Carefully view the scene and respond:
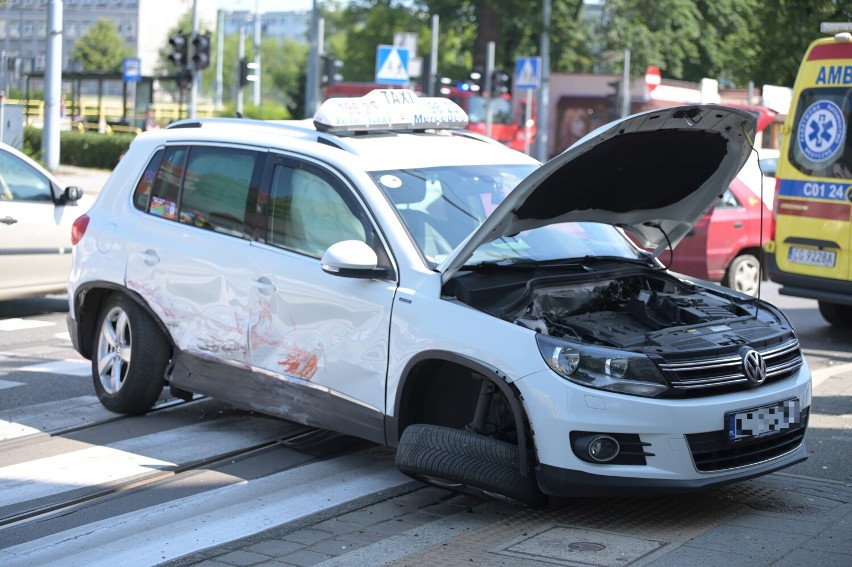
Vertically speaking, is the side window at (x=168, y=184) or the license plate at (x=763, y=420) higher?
the side window at (x=168, y=184)

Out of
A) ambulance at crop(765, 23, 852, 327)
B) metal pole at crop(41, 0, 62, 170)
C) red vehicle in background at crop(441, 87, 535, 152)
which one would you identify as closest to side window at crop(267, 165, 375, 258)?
ambulance at crop(765, 23, 852, 327)

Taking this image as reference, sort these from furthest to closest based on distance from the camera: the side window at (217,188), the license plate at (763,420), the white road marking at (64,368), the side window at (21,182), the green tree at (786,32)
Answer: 1. the green tree at (786,32)
2. the side window at (21,182)
3. the white road marking at (64,368)
4. the side window at (217,188)
5. the license plate at (763,420)

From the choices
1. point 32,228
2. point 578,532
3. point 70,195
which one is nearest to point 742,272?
point 70,195

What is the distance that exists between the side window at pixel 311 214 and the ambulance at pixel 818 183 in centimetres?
595

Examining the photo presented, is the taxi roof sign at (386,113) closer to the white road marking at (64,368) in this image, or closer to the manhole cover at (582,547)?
the manhole cover at (582,547)

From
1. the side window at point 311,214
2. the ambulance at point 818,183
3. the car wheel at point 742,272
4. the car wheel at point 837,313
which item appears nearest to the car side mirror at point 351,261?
the side window at point 311,214

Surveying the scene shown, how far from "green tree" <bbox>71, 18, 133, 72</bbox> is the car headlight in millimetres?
90014

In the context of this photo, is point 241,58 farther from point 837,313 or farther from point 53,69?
point 837,313

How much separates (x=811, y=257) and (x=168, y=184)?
251 inches

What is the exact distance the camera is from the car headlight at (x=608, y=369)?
5.41 meters

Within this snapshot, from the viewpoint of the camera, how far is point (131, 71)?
46281 millimetres

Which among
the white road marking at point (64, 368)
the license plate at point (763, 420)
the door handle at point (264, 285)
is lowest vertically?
the white road marking at point (64, 368)

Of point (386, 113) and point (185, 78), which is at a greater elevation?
point (185, 78)

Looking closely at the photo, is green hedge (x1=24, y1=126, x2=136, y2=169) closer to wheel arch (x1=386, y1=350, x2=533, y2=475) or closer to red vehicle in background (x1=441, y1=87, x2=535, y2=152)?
red vehicle in background (x1=441, y1=87, x2=535, y2=152)
